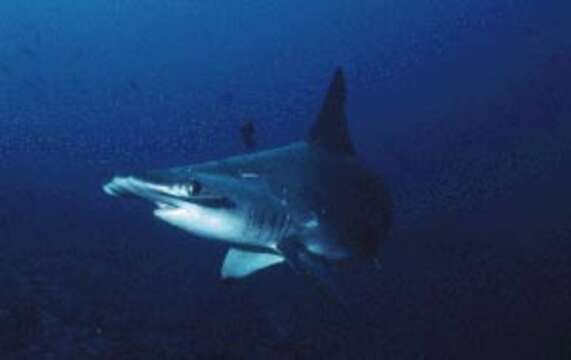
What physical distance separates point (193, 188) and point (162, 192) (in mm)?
178

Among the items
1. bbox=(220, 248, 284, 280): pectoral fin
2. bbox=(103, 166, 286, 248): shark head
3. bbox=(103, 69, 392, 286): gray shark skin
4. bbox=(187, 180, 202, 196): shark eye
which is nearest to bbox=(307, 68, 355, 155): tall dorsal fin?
bbox=(103, 69, 392, 286): gray shark skin

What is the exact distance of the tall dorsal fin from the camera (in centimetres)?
506

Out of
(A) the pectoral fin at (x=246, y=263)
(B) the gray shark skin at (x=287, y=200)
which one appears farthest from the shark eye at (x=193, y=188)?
(A) the pectoral fin at (x=246, y=263)

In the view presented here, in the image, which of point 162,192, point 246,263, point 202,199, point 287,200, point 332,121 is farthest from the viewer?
point 332,121

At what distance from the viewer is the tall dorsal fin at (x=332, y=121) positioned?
5059mm

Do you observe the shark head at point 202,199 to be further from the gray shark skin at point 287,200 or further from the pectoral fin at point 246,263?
the pectoral fin at point 246,263

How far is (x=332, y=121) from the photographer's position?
5.18 metres

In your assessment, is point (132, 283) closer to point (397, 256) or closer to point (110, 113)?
point (397, 256)

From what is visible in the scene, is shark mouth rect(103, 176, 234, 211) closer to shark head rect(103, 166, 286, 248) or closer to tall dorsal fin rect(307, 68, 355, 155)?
shark head rect(103, 166, 286, 248)

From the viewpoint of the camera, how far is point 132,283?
8.86 meters

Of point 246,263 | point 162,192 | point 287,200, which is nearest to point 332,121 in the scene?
point 287,200

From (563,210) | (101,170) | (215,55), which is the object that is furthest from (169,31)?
(563,210)

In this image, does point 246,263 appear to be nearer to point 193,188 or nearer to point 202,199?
point 202,199

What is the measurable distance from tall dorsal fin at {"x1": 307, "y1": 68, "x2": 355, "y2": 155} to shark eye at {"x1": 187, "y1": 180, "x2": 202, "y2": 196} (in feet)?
6.74
